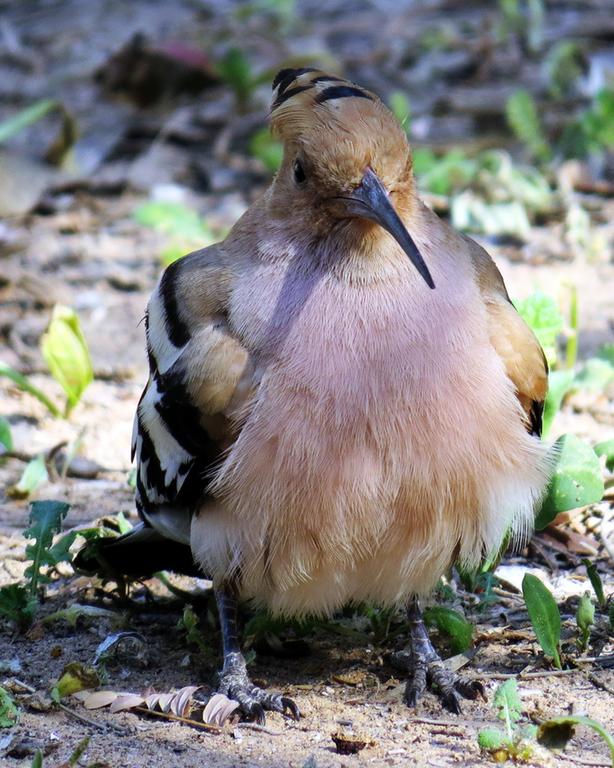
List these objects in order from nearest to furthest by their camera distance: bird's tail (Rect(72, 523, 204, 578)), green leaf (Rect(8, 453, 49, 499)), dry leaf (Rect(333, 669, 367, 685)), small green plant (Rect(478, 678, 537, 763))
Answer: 1. small green plant (Rect(478, 678, 537, 763))
2. dry leaf (Rect(333, 669, 367, 685))
3. bird's tail (Rect(72, 523, 204, 578))
4. green leaf (Rect(8, 453, 49, 499))

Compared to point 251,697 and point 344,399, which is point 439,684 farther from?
point 344,399

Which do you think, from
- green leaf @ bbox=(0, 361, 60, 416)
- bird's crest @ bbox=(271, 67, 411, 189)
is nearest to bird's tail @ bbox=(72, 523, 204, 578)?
green leaf @ bbox=(0, 361, 60, 416)

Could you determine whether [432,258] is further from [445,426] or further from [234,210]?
[234,210]

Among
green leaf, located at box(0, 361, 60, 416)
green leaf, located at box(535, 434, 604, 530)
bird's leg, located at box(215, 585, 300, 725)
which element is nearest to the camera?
bird's leg, located at box(215, 585, 300, 725)

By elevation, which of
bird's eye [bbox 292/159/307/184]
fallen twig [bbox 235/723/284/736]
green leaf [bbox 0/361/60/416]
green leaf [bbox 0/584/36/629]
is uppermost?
bird's eye [bbox 292/159/307/184]

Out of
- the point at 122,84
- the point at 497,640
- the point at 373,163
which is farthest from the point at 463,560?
the point at 122,84

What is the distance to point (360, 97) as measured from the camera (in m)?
3.43

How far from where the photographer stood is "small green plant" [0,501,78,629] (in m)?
3.69

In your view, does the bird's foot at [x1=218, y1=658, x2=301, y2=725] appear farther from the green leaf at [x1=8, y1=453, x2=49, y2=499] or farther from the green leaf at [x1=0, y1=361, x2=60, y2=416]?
the green leaf at [x1=0, y1=361, x2=60, y2=416]

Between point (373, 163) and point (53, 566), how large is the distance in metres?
1.61

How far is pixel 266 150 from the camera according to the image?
24.3 ft

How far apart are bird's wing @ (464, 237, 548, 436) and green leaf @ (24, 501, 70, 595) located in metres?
1.38

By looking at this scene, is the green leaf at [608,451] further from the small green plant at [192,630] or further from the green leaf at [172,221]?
the green leaf at [172,221]

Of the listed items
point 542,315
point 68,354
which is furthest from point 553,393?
point 68,354
